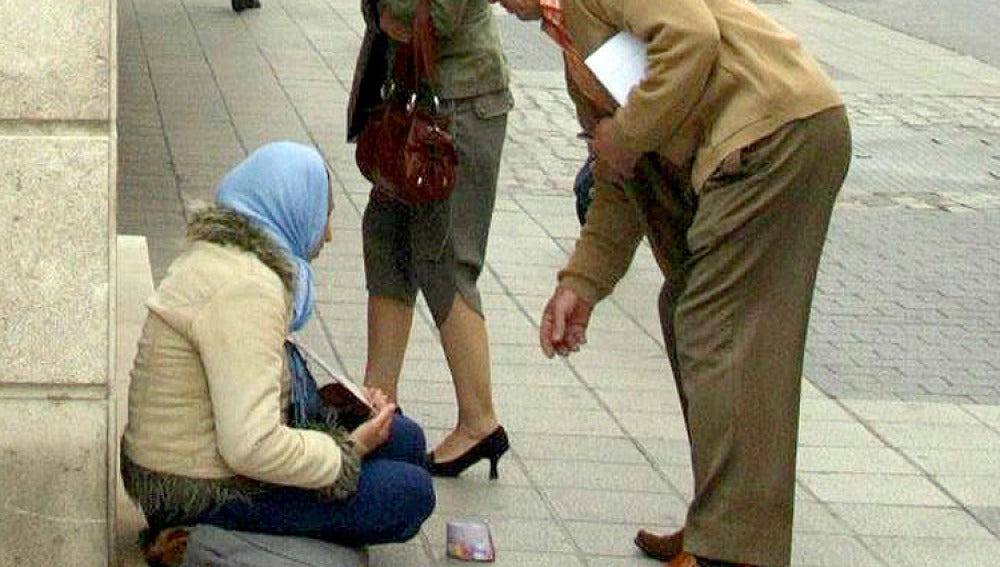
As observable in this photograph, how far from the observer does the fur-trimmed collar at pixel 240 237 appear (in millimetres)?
4512

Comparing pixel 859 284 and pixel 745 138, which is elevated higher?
pixel 745 138

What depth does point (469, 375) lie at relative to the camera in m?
5.79

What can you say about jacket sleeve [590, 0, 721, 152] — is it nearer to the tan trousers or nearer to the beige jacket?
the tan trousers

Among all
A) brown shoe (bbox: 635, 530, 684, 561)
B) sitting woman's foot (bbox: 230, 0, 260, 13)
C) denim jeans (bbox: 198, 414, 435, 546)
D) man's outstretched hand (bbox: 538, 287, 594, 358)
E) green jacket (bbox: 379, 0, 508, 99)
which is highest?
green jacket (bbox: 379, 0, 508, 99)

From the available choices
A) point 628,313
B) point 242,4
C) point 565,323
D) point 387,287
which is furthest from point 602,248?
point 242,4

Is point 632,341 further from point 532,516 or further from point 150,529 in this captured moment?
point 150,529

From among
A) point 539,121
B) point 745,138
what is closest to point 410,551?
point 745,138

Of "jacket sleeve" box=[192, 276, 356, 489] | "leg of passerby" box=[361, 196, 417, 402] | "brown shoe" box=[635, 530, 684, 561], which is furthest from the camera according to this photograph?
"leg of passerby" box=[361, 196, 417, 402]

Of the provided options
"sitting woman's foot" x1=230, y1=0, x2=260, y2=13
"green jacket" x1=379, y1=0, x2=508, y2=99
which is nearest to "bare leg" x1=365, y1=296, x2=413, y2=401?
"green jacket" x1=379, y1=0, x2=508, y2=99

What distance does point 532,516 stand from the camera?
220 inches

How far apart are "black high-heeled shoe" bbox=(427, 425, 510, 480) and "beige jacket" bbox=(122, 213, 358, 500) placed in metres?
1.18

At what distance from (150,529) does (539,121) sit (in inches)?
304

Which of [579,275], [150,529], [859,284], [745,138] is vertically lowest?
[859,284]

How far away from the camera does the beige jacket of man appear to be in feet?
14.7
